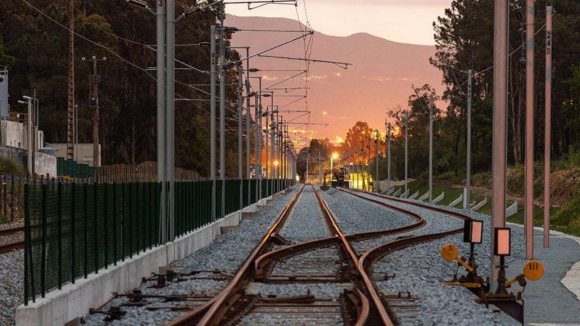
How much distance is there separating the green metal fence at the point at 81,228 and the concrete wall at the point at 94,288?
19cm

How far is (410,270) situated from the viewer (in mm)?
23016

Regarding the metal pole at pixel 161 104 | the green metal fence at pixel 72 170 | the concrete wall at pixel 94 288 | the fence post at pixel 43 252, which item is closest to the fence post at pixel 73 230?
the concrete wall at pixel 94 288

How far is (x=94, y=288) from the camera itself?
53.6 feet

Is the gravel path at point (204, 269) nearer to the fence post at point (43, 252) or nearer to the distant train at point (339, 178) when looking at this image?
the fence post at point (43, 252)

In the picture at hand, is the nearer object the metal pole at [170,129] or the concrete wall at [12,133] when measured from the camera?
the metal pole at [170,129]

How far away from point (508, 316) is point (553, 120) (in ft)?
326

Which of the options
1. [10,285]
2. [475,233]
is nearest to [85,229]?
Answer: [10,285]

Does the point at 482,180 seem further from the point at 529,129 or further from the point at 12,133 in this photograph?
the point at 529,129

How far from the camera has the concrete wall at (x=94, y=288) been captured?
13047mm

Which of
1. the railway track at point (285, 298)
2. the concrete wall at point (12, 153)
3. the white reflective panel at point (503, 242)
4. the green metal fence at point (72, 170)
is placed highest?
the concrete wall at point (12, 153)

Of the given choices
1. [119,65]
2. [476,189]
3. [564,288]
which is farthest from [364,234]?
[119,65]

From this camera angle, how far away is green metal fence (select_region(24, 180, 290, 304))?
1397cm

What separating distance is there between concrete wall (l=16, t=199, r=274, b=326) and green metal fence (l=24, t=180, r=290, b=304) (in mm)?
188

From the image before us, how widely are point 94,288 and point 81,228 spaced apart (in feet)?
3.09
